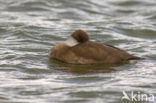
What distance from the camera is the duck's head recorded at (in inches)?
420

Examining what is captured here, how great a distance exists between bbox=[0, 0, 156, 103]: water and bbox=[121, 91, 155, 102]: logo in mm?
99

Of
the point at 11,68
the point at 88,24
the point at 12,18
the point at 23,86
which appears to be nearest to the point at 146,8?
the point at 88,24

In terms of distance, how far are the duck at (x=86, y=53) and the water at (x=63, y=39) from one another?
17 cm

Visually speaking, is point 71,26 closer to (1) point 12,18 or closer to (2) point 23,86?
(1) point 12,18

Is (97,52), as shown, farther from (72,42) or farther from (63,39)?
(63,39)

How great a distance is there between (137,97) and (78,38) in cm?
290

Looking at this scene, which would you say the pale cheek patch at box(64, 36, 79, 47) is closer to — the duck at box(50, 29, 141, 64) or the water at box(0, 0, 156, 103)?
the duck at box(50, 29, 141, 64)

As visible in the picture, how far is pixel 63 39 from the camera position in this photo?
1341 cm

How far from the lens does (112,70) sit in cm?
1030

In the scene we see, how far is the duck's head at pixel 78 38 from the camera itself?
10680 mm

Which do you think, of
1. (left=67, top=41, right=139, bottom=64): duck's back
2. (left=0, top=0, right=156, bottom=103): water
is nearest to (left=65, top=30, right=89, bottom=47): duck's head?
(left=67, top=41, right=139, bottom=64): duck's back

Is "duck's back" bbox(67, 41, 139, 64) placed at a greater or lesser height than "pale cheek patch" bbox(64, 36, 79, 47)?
lesser

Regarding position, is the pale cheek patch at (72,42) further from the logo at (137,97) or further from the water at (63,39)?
the logo at (137,97)

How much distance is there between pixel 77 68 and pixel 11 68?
55.6 inches
